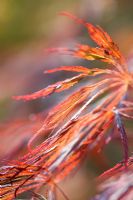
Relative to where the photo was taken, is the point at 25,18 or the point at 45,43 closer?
the point at 45,43

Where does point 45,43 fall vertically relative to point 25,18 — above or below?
below

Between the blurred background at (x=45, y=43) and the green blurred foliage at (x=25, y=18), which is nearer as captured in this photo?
the blurred background at (x=45, y=43)

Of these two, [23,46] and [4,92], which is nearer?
[4,92]

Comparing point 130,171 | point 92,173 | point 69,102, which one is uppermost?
point 92,173

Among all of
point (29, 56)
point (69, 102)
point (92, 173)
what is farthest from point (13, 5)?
point (69, 102)

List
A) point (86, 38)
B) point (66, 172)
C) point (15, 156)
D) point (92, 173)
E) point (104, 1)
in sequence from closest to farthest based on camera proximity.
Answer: point (66, 172)
point (15, 156)
point (92, 173)
point (86, 38)
point (104, 1)

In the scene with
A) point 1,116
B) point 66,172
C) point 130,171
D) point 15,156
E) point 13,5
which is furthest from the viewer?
point 13,5

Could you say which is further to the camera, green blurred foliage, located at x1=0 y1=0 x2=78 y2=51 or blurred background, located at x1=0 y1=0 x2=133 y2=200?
green blurred foliage, located at x1=0 y1=0 x2=78 y2=51

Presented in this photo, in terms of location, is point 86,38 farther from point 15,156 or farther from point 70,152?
point 70,152
